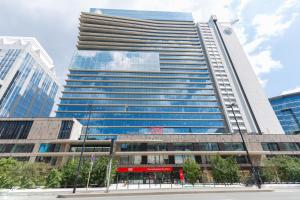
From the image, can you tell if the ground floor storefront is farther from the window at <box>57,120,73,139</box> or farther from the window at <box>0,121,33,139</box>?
the window at <box>0,121,33,139</box>

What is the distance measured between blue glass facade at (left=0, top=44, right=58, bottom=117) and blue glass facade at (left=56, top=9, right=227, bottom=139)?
31480mm

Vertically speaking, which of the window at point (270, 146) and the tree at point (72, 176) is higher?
the window at point (270, 146)

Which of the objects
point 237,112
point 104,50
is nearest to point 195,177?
point 237,112

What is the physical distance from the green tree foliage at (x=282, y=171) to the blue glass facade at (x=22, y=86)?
103263 mm

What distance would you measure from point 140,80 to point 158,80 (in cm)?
971

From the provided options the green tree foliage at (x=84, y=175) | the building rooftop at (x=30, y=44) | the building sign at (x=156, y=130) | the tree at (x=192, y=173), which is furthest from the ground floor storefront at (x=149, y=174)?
the building rooftop at (x=30, y=44)

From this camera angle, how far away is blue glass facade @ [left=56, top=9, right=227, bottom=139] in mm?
71375

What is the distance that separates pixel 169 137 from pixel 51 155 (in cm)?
3146

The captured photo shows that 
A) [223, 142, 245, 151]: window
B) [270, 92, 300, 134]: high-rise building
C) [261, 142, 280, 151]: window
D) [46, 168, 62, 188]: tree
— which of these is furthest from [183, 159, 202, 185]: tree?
[270, 92, 300, 134]: high-rise building

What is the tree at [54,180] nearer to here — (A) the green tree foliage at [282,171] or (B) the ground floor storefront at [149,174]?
(B) the ground floor storefront at [149,174]

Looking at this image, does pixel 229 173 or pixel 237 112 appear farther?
pixel 237 112

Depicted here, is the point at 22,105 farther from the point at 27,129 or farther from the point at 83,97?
the point at 27,129

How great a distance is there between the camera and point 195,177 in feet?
109

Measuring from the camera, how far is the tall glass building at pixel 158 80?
71250 millimetres
